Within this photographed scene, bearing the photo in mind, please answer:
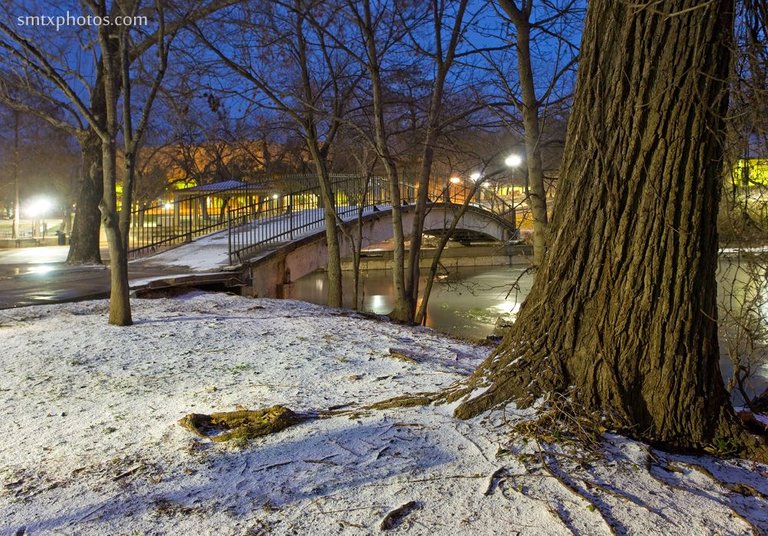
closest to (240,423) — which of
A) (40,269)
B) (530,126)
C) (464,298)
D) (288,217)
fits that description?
(530,126)

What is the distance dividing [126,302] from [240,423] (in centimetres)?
427

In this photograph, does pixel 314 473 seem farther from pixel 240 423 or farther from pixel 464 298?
pixel 464 298

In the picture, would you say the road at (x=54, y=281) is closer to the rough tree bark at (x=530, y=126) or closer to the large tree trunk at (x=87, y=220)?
the large tree trunk at (x=87, y=220)

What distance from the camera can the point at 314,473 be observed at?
3309 millimetres

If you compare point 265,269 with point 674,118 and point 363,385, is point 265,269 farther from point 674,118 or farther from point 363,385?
point 674,118

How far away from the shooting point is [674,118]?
12.1 feet

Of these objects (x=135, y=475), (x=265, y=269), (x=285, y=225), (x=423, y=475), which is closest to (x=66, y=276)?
(x=265, y=269)

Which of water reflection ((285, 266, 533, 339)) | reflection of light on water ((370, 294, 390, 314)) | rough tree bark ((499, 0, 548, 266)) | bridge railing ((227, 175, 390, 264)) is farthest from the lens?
reflection of light on water ((370, 294, 390, 314))

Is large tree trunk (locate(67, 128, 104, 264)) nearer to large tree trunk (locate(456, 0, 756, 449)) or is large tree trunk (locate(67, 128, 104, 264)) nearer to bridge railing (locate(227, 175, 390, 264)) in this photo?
bridge railing (locate(227, 175, 390, 264))

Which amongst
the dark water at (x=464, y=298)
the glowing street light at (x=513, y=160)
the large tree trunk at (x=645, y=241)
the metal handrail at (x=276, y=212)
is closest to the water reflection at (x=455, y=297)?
the dark water at (x=464, y=298)

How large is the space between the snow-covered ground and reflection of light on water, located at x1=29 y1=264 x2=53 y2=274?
422 inches

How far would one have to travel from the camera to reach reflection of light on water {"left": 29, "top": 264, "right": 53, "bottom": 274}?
49.5 ft

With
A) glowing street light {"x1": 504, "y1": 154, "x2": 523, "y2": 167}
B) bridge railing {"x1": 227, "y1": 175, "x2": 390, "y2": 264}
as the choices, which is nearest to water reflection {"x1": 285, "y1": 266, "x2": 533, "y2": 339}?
bridge railing {"x1": 227, "y1": 175, "x2": 390, "y2": 264}

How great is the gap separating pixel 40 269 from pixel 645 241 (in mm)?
15571
